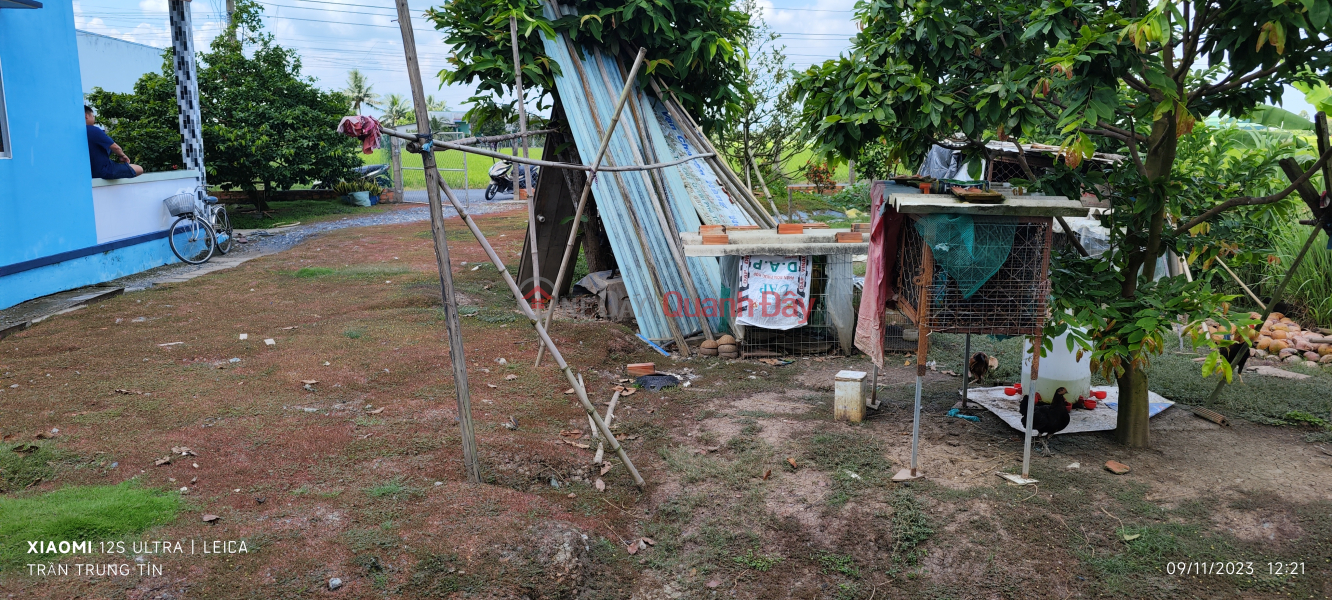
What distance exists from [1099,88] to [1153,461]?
2.33m

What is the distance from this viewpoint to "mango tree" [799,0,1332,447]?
415 centimetres

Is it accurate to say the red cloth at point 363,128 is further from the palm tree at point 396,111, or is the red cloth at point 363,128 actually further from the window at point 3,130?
the palm tree at point 396,111

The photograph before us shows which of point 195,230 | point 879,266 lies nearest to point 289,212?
point 195,230

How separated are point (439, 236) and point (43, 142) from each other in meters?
7.67

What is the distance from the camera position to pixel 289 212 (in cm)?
1869

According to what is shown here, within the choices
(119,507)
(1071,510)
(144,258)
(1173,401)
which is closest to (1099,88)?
(1071,510)

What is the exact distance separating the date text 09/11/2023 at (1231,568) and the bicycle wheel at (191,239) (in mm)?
12339

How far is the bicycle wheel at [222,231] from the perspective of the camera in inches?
505

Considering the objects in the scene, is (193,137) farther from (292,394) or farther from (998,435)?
(998,435)

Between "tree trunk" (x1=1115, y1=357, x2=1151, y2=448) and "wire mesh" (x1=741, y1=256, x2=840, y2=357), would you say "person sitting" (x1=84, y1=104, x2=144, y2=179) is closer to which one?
"wire mesh" (x1=741, y1=256, x2=840, y2=357)

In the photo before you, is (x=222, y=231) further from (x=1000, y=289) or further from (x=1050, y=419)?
(x=1050, y=419)

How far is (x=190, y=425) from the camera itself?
5.04 meters

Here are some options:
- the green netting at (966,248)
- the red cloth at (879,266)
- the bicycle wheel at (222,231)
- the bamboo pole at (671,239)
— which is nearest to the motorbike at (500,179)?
the bicycle wheel at (222,231)

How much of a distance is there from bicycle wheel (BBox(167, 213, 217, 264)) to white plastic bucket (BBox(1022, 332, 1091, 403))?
11.3 metres
